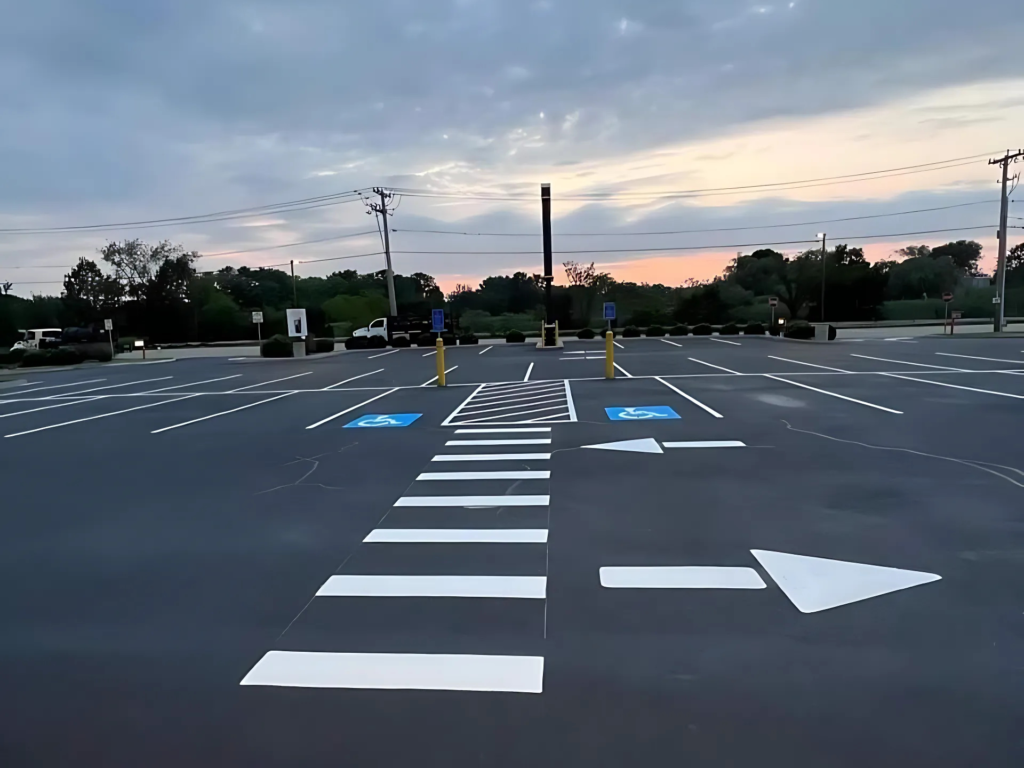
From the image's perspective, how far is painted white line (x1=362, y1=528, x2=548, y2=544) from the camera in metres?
5.56

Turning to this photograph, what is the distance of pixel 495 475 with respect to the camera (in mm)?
7699

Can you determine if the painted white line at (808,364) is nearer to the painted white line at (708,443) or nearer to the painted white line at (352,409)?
the painted white line at (708,443)

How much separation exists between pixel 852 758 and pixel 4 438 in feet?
45.9

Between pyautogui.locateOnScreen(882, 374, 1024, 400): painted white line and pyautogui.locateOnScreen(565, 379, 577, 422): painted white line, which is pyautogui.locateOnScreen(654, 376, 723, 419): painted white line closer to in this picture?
pyautogui.locateOnScreen(565, 379, 577, 422): painted white line

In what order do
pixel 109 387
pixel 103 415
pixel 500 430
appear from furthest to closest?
1. pixel 109 387
2. pixel 103 415
3. pixel 500 430

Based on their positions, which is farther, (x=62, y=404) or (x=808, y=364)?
(x=808, y=364)

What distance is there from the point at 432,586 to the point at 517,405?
871cm

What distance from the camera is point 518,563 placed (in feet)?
16.5

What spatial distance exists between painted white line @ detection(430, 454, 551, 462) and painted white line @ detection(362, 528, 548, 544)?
264 centimetres

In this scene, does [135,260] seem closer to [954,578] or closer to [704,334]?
[704,334]

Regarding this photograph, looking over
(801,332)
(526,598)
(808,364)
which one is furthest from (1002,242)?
(526,598)

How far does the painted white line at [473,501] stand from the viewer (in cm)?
657

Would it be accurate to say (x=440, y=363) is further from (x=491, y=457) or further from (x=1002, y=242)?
(x=1002, y=242)

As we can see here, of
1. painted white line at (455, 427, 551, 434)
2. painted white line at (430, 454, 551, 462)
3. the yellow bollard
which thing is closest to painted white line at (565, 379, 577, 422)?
painted white line at (455, 427, 551, 434)
